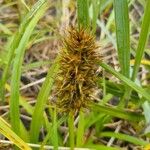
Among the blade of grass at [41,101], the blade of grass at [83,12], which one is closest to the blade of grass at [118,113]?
the blade of grass at [41,101]

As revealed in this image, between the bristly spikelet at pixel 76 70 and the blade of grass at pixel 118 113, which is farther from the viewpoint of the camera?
the blade of grass at pixel 118 113

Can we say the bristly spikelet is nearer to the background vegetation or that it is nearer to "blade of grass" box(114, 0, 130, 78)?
the background vegetation

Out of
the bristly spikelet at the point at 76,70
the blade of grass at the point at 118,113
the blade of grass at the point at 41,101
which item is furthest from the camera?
the blade of grass at the point at 118,113

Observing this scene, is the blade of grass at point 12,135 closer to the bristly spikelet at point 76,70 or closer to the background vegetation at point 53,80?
the background vegetation at point 53,80

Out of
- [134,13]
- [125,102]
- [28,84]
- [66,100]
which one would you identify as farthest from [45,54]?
[66,100]

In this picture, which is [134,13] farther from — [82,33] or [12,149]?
[82,33]

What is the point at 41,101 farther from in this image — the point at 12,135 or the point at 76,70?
the point at 76,70

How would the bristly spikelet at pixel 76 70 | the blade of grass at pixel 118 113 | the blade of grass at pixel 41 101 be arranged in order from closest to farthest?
the bristly spikelet at pixel 76 70 < the blade of grass at pixel 41 101 < the blade of grass at pixel 118 113

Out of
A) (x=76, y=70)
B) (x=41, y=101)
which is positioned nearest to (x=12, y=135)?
(x=41, y=101)
